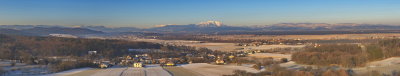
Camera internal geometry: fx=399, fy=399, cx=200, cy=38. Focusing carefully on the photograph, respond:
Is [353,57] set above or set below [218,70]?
above

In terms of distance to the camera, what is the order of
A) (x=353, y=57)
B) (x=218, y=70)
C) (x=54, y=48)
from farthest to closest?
(x=54, y=48) → (x=353, y=57) → (x=218, y=70)

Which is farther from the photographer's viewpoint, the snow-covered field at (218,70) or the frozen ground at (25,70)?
the snow-covered field at (218,70)

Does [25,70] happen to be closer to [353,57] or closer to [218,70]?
[218,70]

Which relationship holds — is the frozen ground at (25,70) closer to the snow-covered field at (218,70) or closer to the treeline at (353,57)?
the snow-covered field at (218,70)

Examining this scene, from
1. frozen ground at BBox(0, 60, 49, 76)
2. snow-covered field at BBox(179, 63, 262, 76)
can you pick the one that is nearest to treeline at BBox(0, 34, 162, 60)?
frozen ground at BBox(0, 60, 49, 76)

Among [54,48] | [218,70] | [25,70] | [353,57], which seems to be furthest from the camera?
[54,48]

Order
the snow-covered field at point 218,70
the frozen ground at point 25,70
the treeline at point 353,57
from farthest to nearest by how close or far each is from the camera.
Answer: the treeline at point 353,57 < the snow-covered field at point 218,70 < the frozen ground at point 25,70

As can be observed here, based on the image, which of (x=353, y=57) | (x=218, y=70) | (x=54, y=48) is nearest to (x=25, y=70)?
(x=218, y=70)

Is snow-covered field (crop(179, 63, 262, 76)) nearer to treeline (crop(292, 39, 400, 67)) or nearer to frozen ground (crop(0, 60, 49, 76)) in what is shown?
treeline (crop(292, 39, 400, 67))

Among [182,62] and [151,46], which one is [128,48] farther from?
[182,62]

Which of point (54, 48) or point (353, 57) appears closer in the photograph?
point (353, 57)

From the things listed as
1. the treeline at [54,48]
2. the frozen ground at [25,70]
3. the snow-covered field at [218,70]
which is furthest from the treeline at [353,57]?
Answer: the treeline at [54,48]

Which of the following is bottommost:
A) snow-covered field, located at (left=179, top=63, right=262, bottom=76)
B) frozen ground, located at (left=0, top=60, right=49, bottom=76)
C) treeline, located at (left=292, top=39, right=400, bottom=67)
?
snow-covered field, located at (left=179, top=63, right=262, bottom=76)

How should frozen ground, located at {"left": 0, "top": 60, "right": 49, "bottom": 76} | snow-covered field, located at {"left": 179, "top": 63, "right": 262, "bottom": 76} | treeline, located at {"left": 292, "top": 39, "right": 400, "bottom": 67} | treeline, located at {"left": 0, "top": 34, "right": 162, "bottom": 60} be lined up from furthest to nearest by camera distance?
treeline, located at {"left": 0, "top": 34, "right": 162, "bottom": 60}
treeline, located at {"left": 292, "top": 39, "right": 400, "bottom": 67}
snow-covered field, located at {"left": 179, "top": 63, "right": 262, "bottom": 76}
frozen ground, located at {"left": 0, "top": 60, "right": 49, "bottom": 76}
